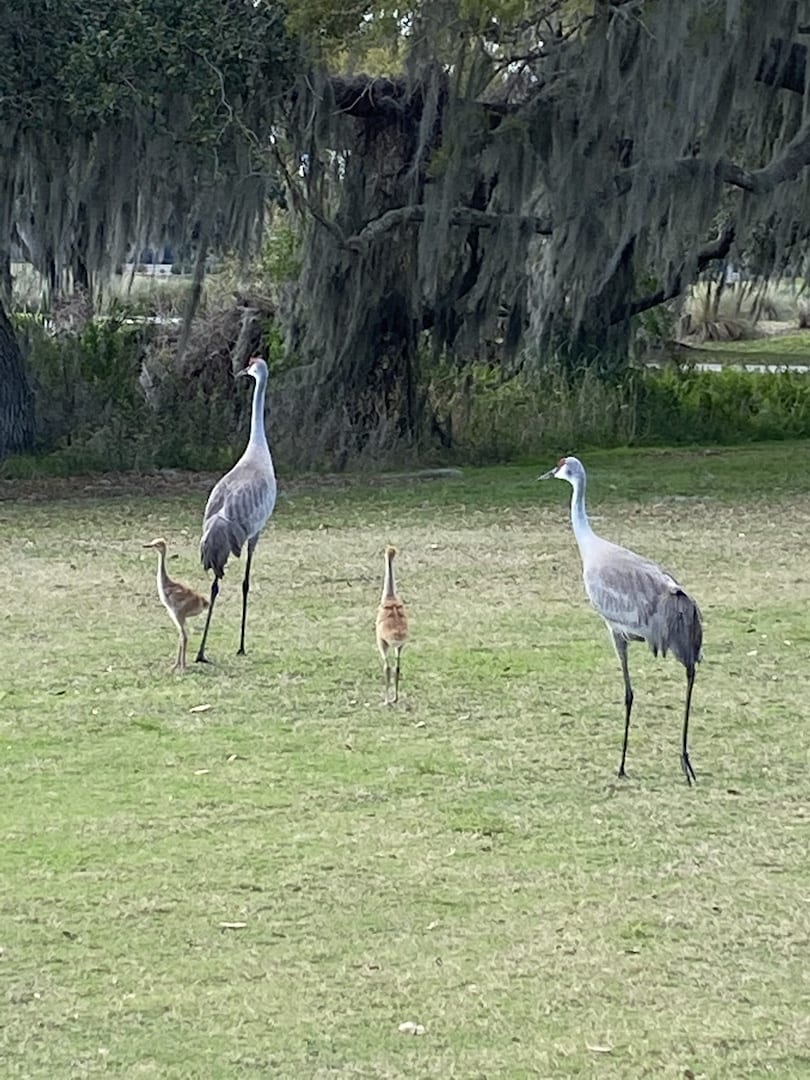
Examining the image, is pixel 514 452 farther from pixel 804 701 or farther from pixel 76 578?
pixel 804 701

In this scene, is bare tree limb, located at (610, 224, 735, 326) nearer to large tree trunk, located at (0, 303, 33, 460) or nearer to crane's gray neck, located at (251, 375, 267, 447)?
large tree trunk, located at (0, 303, 33, 460)

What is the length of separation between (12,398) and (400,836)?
40.7ft

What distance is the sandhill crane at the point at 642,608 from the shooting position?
7348 mm

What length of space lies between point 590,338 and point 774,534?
6.74 meters

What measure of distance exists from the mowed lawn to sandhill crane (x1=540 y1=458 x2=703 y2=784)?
0.43 meters

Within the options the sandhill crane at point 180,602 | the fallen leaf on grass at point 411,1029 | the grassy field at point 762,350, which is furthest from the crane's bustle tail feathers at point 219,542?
the grassy field at point 762,350

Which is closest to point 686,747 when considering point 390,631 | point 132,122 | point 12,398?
point 390,631

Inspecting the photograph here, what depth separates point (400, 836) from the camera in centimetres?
663

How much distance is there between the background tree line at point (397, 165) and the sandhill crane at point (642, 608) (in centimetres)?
860

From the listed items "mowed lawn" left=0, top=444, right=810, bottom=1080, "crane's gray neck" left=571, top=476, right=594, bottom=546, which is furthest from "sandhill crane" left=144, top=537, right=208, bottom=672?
"crane's gray neck" left=571, top=476, right=594, bottom=546

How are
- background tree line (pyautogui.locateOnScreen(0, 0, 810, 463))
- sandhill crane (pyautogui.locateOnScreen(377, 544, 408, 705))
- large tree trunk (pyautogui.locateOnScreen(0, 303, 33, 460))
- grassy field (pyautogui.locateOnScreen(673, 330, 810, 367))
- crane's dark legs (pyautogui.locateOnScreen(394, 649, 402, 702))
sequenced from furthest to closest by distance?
grassy field (pyautogui.locateOnScreen(673, 330, 810, 367)) → large tree trunk (pyautogui.locateOnScreen(0, 303, 33, 460)) → background tree line (pyautogui.locateOnScreen(0, 0, 810, 463)) → crane's dark legs (pyautogui.locateOnScreen(394, 649, 402, 702)) → sandhill crane (pyautogui.locateOnScreen(377, 544, 408, 705))

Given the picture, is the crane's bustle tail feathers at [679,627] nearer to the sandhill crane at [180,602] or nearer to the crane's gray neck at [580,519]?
the crane's gray neck at [580,519]

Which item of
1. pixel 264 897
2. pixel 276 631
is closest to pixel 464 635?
pixel 276 631

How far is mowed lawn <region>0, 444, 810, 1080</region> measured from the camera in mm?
4973
